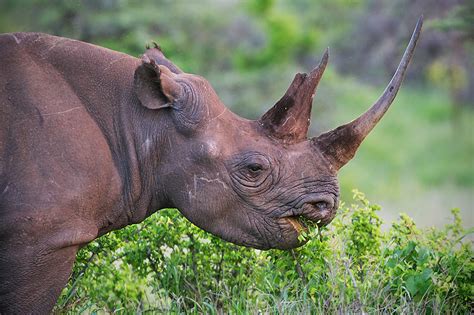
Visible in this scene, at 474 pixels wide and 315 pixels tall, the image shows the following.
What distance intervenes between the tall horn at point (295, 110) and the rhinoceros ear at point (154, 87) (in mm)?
606

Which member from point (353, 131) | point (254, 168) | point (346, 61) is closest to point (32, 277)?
point (254, 168)

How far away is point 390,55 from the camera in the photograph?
86.9ft

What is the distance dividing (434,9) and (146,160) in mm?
16883

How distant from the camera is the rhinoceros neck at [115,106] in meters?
5.73

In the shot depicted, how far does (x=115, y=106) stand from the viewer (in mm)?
5820

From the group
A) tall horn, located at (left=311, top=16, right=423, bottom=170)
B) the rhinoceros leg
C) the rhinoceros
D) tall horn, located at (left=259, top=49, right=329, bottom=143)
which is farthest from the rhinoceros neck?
tall horn, located at (left=311, top=16, right=423, bottom=170)

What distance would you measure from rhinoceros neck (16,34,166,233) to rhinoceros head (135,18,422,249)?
0.41 feet

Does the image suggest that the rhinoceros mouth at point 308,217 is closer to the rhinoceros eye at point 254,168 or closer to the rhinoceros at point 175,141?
the rhinoceros at point 175,141

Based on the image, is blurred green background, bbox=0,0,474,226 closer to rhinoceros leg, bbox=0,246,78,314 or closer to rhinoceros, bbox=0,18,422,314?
rhinoceros, bbox=0,18,422,314

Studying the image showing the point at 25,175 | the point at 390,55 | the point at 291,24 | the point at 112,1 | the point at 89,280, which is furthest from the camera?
the point at 390,55

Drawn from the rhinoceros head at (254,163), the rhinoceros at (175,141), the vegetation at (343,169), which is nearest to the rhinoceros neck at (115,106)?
the rhinoceros at (175,141)

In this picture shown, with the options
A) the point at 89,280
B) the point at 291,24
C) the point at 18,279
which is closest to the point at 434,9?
the point at 291,24

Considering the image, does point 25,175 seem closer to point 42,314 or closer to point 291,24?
point 42,314

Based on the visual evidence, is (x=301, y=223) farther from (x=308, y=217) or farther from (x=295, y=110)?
(x=295, y=110)
